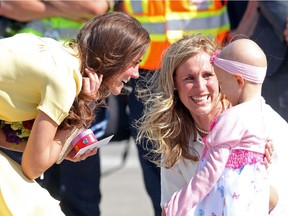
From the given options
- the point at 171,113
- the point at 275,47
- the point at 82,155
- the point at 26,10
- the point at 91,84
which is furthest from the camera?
the point at 26,10

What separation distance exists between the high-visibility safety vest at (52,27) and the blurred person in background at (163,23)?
304mm

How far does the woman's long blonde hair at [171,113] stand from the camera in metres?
4.62

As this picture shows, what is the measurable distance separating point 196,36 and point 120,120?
135 cm

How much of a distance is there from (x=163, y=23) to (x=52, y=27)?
0.59m

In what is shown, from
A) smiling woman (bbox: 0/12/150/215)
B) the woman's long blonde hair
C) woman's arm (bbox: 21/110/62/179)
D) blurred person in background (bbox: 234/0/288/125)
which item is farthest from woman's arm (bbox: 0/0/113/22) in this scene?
woman's arm (bbox: 21/110/62/179)

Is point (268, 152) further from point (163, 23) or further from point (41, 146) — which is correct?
point (163, 23)

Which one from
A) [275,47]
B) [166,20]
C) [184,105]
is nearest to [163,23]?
[166,20]

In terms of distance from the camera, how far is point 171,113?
4.66m

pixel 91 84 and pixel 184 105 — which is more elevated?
pixel 91 84

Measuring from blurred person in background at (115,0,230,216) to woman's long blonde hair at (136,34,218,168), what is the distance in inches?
34.2

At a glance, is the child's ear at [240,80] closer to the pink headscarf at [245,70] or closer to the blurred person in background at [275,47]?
the pink headscarf at [245,70]

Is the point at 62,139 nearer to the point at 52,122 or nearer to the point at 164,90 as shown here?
the point at 52,122

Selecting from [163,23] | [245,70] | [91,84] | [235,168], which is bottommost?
[163,23]

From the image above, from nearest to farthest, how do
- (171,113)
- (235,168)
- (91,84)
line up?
(235,168)
(91,84)
(171,113)
